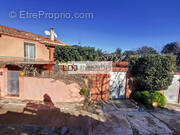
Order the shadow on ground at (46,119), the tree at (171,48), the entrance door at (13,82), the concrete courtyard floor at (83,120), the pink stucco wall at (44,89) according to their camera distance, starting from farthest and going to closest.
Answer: the tree at (171,48) < the entrance door at (13,82) < the pink stucco wall at (44,89) < the shadow on ground at (46,119) < the concrete courtyard floor at (83,120)

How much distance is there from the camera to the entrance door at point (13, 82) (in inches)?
255

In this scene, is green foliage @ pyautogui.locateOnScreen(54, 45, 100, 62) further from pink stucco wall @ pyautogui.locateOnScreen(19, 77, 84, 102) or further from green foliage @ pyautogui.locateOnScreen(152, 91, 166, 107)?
green foliage @ pyautogui.locateOnScreen(152, 91, 166, 107)

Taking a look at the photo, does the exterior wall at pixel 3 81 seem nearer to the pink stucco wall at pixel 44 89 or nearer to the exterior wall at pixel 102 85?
the pink stucco wall at pixel 44 89

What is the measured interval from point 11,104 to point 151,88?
10.5 meters

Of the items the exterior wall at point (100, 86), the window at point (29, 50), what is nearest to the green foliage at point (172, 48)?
the exterior wall at point (100, 86)

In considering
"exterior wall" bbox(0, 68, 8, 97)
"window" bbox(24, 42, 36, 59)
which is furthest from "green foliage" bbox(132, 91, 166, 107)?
"window" bbox(24, 42, 36, 59)

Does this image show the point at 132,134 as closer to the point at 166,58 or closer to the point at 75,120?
the point at 75,120

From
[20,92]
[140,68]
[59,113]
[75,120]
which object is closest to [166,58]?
[140,68]

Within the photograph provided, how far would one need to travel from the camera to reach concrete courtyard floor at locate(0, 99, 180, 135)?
149 inches

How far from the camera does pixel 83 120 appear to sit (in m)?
4.55

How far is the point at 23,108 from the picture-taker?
17.7 ft

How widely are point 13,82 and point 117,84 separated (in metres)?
8.66

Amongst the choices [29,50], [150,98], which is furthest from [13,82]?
[150,98]

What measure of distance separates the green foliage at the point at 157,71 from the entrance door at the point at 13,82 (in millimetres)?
10023
